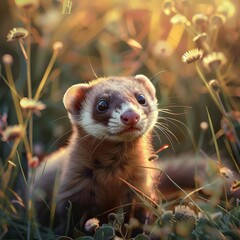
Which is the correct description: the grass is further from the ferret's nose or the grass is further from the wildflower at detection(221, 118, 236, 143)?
the ferret's nose

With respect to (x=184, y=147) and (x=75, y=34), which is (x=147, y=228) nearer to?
(x=184, y=147)

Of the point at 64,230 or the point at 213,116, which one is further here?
the point at 213,116

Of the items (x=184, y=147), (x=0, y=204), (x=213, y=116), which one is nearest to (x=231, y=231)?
(x=0, y=204)

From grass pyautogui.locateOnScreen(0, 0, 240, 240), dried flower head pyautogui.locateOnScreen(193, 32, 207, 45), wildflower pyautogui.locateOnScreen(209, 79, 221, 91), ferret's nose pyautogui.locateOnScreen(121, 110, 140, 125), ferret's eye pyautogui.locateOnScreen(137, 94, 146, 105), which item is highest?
dried flower head pyautogui.locateOnScreen(193, 32, 207, 45)

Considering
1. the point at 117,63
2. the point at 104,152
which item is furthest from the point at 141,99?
the point at 117,63

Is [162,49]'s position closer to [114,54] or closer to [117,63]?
[117,63]

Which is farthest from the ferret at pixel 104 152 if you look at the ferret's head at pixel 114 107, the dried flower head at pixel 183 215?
the dried flower head at pixel 183 215

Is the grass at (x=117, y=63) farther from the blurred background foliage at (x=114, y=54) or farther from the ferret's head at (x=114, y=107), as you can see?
the ferret's head at (x=114, y=107)

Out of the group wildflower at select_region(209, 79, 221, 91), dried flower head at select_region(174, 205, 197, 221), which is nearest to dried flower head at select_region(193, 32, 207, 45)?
wildflower at select_region(209, 79, 221, 91)
